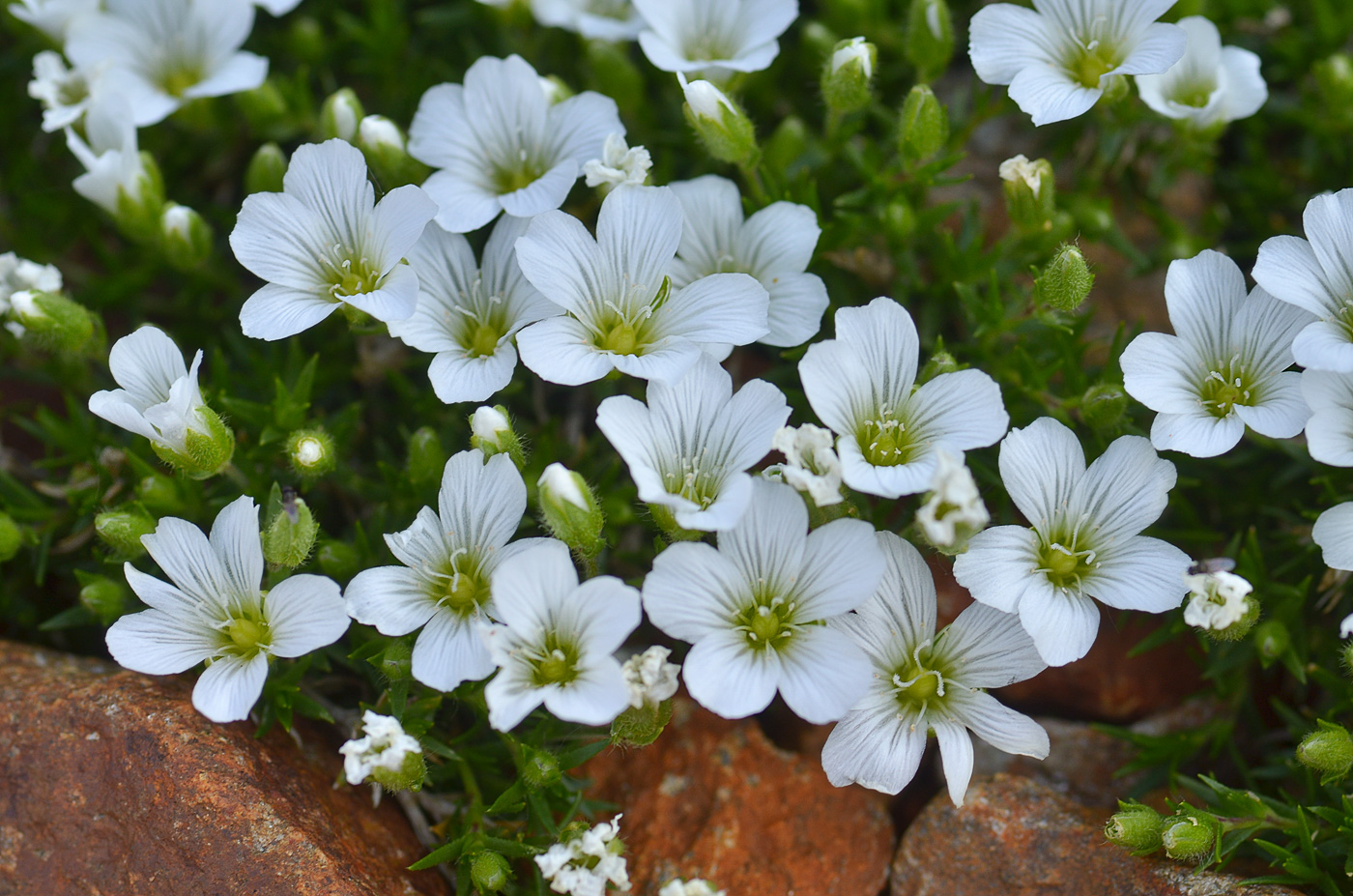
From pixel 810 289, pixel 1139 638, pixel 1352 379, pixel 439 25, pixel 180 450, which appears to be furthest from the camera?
pixel 439 25

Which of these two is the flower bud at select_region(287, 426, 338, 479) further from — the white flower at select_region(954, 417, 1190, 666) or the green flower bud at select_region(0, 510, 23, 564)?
the white flower at select_region(954, 417, 1190, 666)

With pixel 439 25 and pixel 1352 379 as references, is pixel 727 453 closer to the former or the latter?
pixel 1352 379

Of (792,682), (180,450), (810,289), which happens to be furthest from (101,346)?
(792,682)

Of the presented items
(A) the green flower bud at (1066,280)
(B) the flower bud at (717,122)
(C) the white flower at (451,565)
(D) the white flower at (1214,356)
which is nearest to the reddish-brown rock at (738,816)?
(C) the white flower at (451,565)

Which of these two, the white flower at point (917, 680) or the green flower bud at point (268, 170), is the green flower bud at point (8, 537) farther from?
the white flower at point (917, 680)

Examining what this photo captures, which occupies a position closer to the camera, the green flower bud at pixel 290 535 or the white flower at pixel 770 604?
the white flower at pixel 770 604

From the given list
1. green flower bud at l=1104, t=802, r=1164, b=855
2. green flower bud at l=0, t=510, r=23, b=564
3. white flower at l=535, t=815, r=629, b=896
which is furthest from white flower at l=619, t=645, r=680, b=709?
green flower bud at l=0, t=510, r=23, b=564

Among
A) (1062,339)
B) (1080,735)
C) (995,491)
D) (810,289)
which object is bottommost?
(1080,735)
